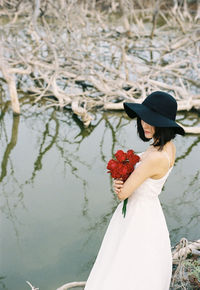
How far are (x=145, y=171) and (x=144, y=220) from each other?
0.36 meters

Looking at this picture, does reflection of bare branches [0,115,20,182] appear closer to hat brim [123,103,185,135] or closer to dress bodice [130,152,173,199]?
dress bodice [130,152,173,199]

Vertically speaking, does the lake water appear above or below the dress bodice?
below

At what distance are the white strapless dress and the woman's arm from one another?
0.43 feet

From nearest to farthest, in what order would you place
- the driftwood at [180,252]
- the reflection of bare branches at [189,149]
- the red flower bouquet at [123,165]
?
the red flower bouquet at [123,165]
the driftwood at [180,252]
the reflection of bare branches at [189,149]

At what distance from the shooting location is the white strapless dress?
2.31 meters

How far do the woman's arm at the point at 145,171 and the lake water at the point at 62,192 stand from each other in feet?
6.72

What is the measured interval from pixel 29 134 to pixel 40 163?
110 centimetres

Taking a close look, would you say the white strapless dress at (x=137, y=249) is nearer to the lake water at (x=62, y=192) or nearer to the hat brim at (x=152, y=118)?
the hat brim at (x=152, y=118)

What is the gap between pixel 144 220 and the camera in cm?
232

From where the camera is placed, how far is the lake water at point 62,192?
13.4ft

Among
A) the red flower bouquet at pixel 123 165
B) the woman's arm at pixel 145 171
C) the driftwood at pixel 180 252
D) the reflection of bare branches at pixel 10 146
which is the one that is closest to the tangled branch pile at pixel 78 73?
the reflection of bare branches at pixel 10 146

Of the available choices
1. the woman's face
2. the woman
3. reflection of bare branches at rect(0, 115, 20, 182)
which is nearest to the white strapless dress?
the woman

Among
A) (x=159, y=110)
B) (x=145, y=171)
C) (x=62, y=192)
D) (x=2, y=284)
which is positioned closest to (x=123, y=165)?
(x=145, y=171)

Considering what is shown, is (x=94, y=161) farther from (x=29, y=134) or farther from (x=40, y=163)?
(x=29, y=134)
